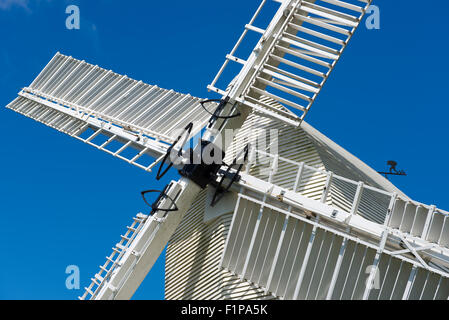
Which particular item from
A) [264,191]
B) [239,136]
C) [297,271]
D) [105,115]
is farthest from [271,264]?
[105,115]

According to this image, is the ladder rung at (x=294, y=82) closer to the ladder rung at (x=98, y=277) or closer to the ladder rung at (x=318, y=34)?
the ladder rung at (x=318, y=34)

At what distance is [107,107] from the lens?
1914 cm

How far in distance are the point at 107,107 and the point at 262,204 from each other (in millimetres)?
6979

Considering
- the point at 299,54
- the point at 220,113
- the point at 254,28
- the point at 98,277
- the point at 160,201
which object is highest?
the point at 254,28

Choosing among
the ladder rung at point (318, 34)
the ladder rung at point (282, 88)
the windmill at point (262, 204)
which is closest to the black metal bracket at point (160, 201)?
the windmill at point (262, 204)

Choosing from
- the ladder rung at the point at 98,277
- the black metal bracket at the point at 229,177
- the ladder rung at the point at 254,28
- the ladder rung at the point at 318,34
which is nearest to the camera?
the black metal bracket at the point at 229,177

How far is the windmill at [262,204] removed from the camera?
12.7 meters

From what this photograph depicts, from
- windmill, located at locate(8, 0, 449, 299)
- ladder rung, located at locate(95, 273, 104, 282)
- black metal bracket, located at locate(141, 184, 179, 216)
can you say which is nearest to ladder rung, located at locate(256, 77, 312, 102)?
windmill, located at locate(8, 0, 449, 299)

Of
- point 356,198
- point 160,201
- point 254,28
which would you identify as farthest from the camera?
point 254,28

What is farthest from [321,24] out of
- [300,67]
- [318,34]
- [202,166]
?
[202,166]

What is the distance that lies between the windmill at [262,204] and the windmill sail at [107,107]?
42 millimetres

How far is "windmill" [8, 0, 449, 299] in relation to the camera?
1270 cm

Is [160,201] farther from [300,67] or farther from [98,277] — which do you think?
[300,67]

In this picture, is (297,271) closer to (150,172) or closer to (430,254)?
(430,254)
